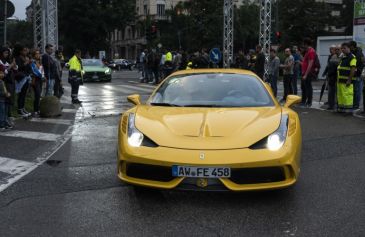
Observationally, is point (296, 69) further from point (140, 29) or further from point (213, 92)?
point (140, 29)

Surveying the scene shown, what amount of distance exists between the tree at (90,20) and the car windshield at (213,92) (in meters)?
54.8

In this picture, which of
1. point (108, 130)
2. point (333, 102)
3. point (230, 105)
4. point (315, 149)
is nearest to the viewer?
point (230, 105)

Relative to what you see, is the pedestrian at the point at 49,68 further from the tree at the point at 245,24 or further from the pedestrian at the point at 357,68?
the tree at the point at 245,24

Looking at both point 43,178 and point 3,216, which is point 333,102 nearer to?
point 43,178

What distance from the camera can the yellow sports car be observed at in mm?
4785

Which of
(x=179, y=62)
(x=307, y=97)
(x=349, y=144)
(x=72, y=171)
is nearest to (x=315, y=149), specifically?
(x=349, y=144)

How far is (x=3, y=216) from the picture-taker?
15.6ft

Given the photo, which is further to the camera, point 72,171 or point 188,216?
point 72,171

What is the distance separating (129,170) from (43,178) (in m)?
1.68

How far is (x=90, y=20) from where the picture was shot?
5984cm

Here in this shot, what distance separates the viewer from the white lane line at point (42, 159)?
6037 mm

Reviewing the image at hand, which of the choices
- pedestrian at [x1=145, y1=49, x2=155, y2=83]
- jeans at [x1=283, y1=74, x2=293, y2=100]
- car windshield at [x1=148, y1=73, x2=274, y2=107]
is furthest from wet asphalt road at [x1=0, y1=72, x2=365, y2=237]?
pedestrian at [x1=145, y1=49, x2=155, y2=83]

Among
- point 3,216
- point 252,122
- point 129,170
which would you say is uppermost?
point 252,122

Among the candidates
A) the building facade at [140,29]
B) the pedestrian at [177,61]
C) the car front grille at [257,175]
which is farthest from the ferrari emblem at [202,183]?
the building facade at [140,29]
